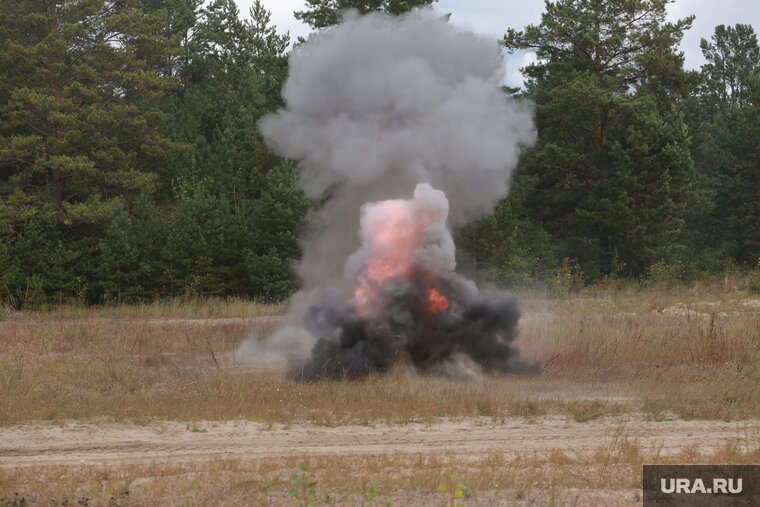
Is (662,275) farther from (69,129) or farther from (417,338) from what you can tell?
(69,129)

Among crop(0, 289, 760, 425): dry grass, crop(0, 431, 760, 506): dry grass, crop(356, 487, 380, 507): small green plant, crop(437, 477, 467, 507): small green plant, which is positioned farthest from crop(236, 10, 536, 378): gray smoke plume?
crop(356, 487, 380, 507): small green plant

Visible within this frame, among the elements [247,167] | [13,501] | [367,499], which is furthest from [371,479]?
[247,167]

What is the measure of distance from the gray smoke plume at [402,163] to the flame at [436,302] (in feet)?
0.20

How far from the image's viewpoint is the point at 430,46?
20.7 m

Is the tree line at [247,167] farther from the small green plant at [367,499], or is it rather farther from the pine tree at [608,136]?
the small green plant at [367,499]

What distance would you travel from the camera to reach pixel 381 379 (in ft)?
60.2

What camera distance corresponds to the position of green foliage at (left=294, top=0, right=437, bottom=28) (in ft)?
118

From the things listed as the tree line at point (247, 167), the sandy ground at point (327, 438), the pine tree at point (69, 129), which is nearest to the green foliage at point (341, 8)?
the tree line at point (247, 167)

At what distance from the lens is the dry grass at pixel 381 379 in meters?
15.9

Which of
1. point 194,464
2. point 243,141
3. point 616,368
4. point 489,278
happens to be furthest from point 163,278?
point 194,464

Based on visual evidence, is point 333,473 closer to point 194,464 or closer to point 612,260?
point 194,464

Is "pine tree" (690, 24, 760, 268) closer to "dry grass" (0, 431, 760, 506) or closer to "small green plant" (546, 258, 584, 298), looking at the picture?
"small green plant" (546, 258, 584, 298)

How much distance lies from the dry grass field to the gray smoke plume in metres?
1.18

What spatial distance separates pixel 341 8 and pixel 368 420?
27066 millimetres
